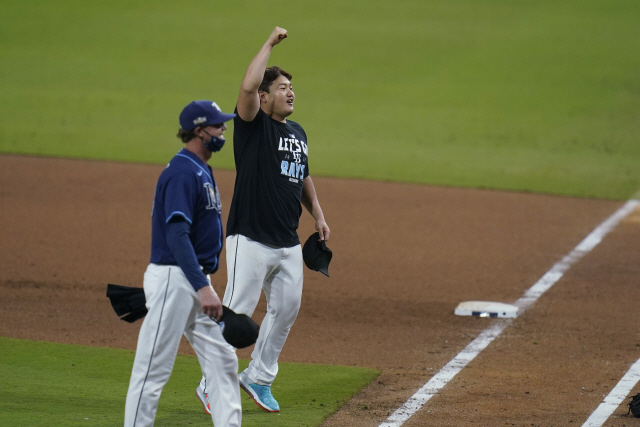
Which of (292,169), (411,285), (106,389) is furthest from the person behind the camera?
(411,285)

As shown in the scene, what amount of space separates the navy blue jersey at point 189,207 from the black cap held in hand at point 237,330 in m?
0.33

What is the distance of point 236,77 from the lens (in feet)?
82.7

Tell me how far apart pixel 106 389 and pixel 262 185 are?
1880 millimetres

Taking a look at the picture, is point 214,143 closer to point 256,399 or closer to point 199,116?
point 199,116

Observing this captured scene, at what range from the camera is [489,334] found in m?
7.92

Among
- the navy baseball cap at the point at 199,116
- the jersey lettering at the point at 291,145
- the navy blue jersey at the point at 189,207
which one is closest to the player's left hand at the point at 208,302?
the navy blue jersey at the point at 189,207

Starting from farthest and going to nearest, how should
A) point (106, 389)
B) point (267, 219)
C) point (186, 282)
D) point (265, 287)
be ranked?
point (106, 389)
point (265, 287)
point (267, 219)
point (186, 282)

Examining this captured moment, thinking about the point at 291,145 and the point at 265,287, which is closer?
the point at 291,145

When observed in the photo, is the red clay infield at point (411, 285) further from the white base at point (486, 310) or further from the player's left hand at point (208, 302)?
the player's left hand at point (208, 302)

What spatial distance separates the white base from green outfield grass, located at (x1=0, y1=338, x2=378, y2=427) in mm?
1989

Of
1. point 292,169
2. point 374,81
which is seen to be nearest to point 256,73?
point 292,169

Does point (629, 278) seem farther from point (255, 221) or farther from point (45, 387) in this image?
point (45, 387)

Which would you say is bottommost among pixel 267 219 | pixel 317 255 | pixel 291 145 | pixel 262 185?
pixel 317 255

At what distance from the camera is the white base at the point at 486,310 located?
8.50m
